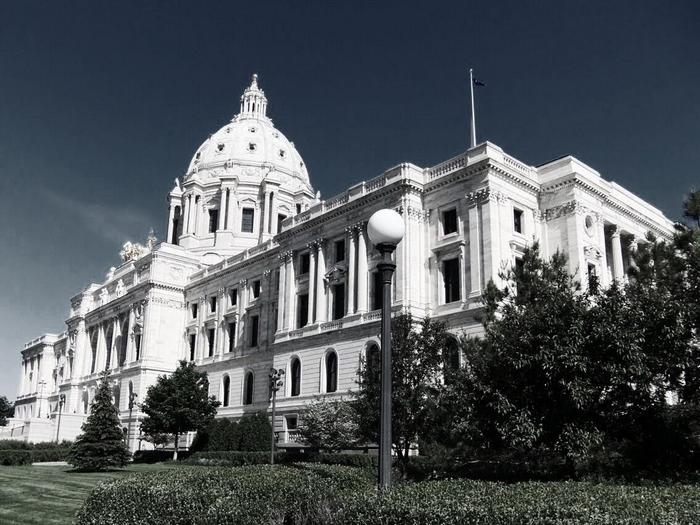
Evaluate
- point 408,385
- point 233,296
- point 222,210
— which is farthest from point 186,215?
point 408,385

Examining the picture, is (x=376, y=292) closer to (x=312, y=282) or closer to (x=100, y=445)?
(x=312, y=282)

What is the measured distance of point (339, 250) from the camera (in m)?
47.6

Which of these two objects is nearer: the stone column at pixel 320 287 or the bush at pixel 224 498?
the bush at pixel 224 498

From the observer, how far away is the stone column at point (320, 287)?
46.5 metres

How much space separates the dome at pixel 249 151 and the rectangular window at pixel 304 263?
4223 centimetres

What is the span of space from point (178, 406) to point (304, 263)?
45.7ft

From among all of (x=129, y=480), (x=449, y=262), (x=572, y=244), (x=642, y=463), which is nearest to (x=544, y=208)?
(x=572, y=244)

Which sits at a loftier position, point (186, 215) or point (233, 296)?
point (186, 215)

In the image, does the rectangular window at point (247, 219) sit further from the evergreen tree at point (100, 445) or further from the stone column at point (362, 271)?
the evergreen tree at point (100, 445)

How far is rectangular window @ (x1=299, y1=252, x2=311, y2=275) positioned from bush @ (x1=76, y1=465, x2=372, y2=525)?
3867 cm

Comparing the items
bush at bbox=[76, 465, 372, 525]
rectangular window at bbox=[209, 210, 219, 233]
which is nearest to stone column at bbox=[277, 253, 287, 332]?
rectangular window at bbox=[209, 210, 219, 233]

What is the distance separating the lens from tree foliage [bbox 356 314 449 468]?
24359 mm

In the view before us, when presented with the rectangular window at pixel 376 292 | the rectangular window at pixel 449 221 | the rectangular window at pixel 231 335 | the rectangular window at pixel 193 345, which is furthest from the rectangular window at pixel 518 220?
the rectangular window at pixel 193 345

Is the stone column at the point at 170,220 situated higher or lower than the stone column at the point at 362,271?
higher
